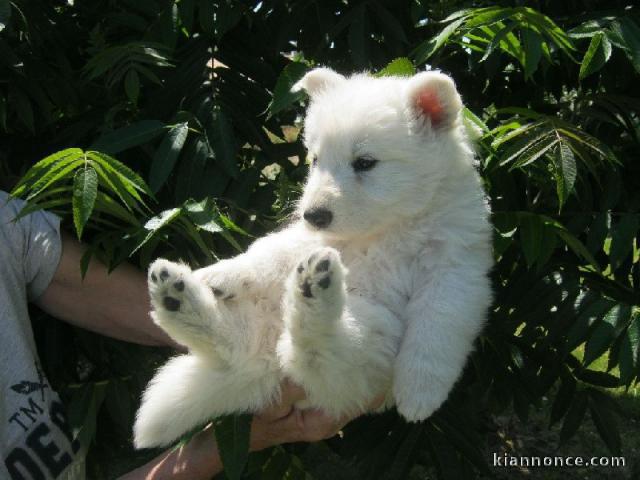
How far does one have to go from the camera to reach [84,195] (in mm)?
2094

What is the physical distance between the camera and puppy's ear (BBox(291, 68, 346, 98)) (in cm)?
249

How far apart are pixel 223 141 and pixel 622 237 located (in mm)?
1391

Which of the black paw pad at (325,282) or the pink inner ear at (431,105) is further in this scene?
the pink inner ear at (431,105)

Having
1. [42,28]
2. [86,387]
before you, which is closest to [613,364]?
[86,387]

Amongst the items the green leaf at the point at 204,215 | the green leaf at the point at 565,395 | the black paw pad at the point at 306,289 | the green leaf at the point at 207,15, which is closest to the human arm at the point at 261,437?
the black paw pad at the point at 306,289

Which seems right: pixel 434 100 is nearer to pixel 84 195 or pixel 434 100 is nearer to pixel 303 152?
pixel 303 152

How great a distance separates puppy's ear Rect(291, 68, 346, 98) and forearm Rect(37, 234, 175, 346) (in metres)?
0.98

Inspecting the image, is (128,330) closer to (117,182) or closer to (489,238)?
(117,182)

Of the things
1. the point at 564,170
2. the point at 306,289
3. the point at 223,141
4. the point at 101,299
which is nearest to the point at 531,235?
the point at 564,170

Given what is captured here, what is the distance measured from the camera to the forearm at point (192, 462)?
104 inches

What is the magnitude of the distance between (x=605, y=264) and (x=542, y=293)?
21.0 inches

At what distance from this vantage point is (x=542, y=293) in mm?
2588

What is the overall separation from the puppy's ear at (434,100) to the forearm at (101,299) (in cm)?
125

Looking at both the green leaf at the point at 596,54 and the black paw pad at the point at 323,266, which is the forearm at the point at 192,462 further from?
the green leaf at the point at 596,54
